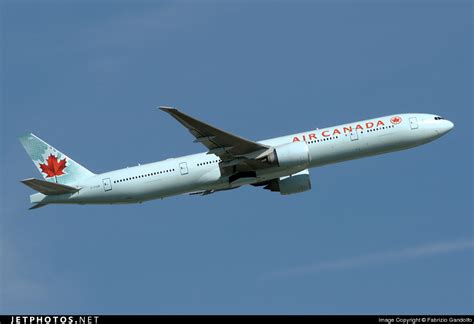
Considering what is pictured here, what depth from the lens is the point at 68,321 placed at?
43406mm

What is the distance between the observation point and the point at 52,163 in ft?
203

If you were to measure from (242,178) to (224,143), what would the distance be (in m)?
3.18

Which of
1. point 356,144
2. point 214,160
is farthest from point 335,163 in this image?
point 214,160

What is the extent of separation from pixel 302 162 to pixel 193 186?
7.62 metres

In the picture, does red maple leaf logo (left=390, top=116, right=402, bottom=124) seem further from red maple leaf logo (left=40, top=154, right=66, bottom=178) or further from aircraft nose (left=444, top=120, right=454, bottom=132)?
red maple leaf logo (left=40, top=154, right=66, bottom=178)

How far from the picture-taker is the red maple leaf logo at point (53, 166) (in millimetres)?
61312

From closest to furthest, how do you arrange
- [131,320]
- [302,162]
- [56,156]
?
[131,320] < [302,162] < [56,156]

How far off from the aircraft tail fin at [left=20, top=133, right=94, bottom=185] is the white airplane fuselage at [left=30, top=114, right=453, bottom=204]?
1.89 metres

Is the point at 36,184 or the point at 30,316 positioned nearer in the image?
the point at 30,316

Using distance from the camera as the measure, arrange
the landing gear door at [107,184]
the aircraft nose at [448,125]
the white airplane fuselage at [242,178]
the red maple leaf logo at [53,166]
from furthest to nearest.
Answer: the red maple leaf logo at [53,166], the aircraft nose at [448,125], the landing gear door at [107,184], the white airplane fuselage at [242,178]

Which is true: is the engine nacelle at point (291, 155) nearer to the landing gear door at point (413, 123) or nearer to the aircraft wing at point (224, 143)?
the aircraft wing at point (224, 143)

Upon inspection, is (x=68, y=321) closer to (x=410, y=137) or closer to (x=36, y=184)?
(x=36, y=184)

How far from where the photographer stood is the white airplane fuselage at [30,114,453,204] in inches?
2259

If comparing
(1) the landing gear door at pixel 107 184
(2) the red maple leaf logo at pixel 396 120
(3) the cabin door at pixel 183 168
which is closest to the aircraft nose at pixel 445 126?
(2) the red maple leaf logo at pixel 396 120
